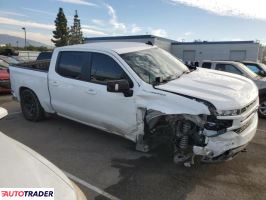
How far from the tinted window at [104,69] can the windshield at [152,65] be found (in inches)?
8.7

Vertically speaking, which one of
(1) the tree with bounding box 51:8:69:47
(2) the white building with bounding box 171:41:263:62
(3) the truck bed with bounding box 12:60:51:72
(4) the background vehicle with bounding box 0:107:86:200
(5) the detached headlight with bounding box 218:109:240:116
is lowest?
(4) the background vehicle with bounding box 0:107:86:200

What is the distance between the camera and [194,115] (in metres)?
4.00

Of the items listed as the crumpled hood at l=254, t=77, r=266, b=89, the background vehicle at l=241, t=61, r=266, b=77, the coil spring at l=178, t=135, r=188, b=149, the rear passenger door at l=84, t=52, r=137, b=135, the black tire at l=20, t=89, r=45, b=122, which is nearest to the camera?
the coil spring at l=178, t=135, r=188, b=149

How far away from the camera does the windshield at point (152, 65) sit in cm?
477

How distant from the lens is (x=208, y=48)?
1517 inches

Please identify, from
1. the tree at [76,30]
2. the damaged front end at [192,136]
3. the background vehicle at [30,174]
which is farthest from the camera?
the tree at [76,30]

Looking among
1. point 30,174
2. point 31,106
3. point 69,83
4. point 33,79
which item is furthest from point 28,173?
point 31,106

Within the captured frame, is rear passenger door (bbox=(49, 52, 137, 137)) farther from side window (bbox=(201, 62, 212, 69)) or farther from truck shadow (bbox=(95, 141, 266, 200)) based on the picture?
side window (bbox=(201, 62, 212, 69))

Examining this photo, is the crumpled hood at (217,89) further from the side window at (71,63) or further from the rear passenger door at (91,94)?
the side window at (71,63)

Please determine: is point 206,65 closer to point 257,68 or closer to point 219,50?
point 257,68

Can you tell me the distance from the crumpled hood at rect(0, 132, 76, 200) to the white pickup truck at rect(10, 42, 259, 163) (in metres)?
2.24

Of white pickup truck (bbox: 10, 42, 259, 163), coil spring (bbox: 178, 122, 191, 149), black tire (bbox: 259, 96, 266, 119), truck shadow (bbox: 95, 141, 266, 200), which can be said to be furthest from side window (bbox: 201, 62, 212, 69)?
coil spring (bbox: 178, 122, 191, 149)

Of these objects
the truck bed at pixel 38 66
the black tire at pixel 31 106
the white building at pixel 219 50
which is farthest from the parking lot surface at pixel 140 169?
the white building at pixel 219 50

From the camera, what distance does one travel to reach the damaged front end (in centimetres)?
388
